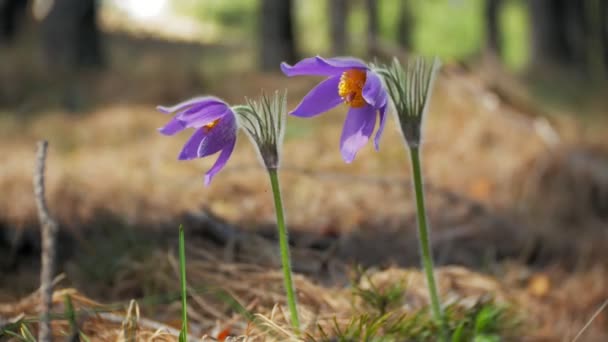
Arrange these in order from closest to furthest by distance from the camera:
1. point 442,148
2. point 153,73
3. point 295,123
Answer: point 442,148
point 295,123
point 153,73

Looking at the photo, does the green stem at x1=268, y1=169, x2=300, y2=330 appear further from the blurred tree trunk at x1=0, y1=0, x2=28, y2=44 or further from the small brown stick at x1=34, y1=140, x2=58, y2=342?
the blurred tree trunk at x1=0, y1=0, x2=28, y2=44

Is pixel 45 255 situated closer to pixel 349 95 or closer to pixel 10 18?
pixel 349 95

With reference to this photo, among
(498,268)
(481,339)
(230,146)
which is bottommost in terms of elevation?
(498,268)

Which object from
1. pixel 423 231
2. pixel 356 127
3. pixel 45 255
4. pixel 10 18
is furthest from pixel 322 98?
pixel 10 18

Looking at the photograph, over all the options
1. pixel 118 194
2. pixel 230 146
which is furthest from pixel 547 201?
pixel 230 146

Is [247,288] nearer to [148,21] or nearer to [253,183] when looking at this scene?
[253,183]

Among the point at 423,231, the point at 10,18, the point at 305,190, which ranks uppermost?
the point at 10,18

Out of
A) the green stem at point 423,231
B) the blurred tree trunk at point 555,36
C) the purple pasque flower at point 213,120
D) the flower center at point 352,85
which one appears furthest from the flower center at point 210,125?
the blurred tree trunk at point 555,36
